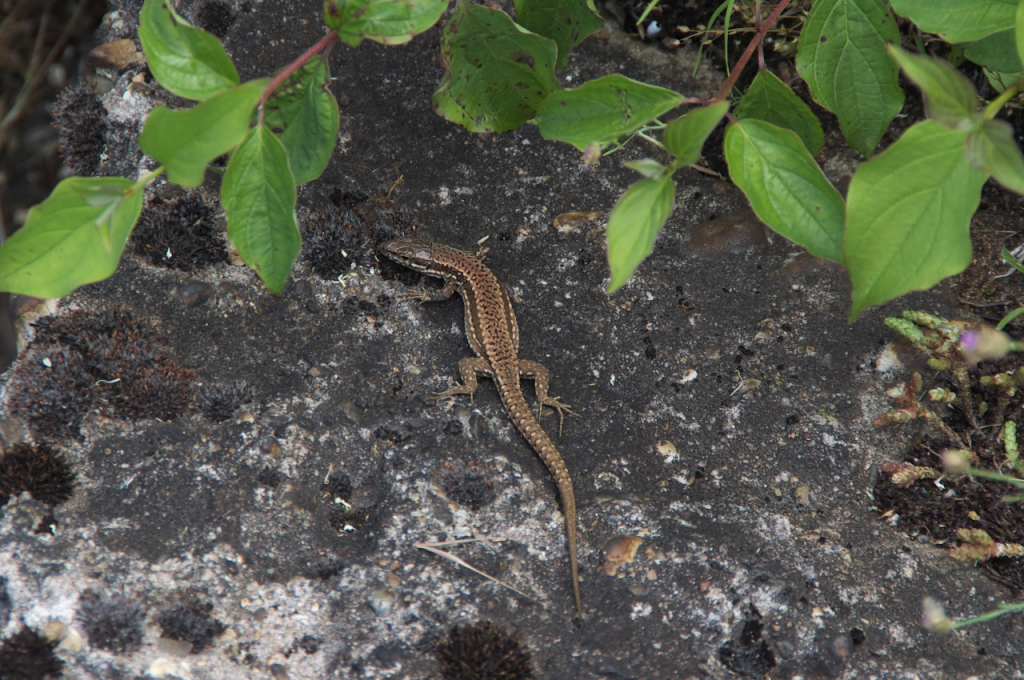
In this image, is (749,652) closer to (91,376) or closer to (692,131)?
(692,131)

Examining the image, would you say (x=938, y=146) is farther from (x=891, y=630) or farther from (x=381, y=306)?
(x=381, y=306)

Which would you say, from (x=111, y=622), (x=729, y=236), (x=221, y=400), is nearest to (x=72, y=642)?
(x=111, y=622)

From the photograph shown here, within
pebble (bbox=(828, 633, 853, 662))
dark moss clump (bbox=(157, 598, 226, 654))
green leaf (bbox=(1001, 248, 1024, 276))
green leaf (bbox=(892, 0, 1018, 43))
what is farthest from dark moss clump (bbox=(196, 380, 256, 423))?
green leaf (bbox=(1001, 248, 1024, 276))

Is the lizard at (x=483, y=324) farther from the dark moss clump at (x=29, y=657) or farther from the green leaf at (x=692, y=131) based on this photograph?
the dark moss clump at (x=29, y=657)

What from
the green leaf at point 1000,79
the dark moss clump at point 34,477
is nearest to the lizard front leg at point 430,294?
the dark moss clump at point 34,477

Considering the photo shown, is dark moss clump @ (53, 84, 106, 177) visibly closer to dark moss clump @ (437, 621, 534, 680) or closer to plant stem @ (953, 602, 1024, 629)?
dark moss clump @ (437, 621, 534, 680)
